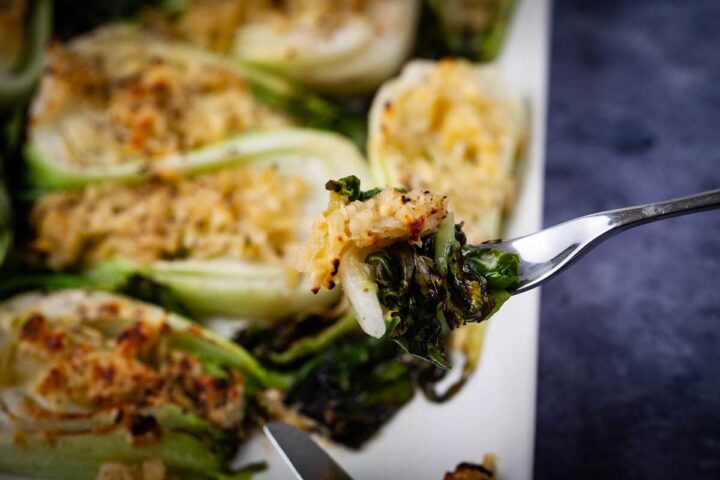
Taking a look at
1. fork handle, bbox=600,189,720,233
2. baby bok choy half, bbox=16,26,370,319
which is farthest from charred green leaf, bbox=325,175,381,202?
baby bok choy half, bbox=16,26,370,319

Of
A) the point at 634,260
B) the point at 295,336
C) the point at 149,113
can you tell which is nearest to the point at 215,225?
the point at 295,336

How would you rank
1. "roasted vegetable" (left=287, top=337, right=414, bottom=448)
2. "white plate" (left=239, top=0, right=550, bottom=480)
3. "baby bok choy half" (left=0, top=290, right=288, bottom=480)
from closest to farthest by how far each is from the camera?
1. "white plate" (left=239, top=0, right=550, bottom=480)
2. "baby bok choy half" (left=0, top=290, right=288, bottom=480)
3. "roasted vegetable" (left=287, top=337, right=414, bottom=448)

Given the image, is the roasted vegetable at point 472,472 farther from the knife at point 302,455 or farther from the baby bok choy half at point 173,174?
the baby bok choy half at point 173,174

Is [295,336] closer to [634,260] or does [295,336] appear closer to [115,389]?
[115,389]

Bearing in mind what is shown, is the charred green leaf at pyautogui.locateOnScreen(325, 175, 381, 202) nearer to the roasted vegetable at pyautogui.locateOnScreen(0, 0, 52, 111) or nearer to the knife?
the knife

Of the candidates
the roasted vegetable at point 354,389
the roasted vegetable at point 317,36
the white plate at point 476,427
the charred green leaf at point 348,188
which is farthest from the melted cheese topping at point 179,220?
the charred green leaf at point 348,188

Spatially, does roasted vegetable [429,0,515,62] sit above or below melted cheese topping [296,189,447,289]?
above

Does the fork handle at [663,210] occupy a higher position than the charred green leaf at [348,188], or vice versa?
the fork handle at [663,210]

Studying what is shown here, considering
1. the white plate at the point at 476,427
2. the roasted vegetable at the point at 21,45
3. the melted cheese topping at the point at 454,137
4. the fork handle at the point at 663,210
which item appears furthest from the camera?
the roasted vegetable at the point at 21,45
